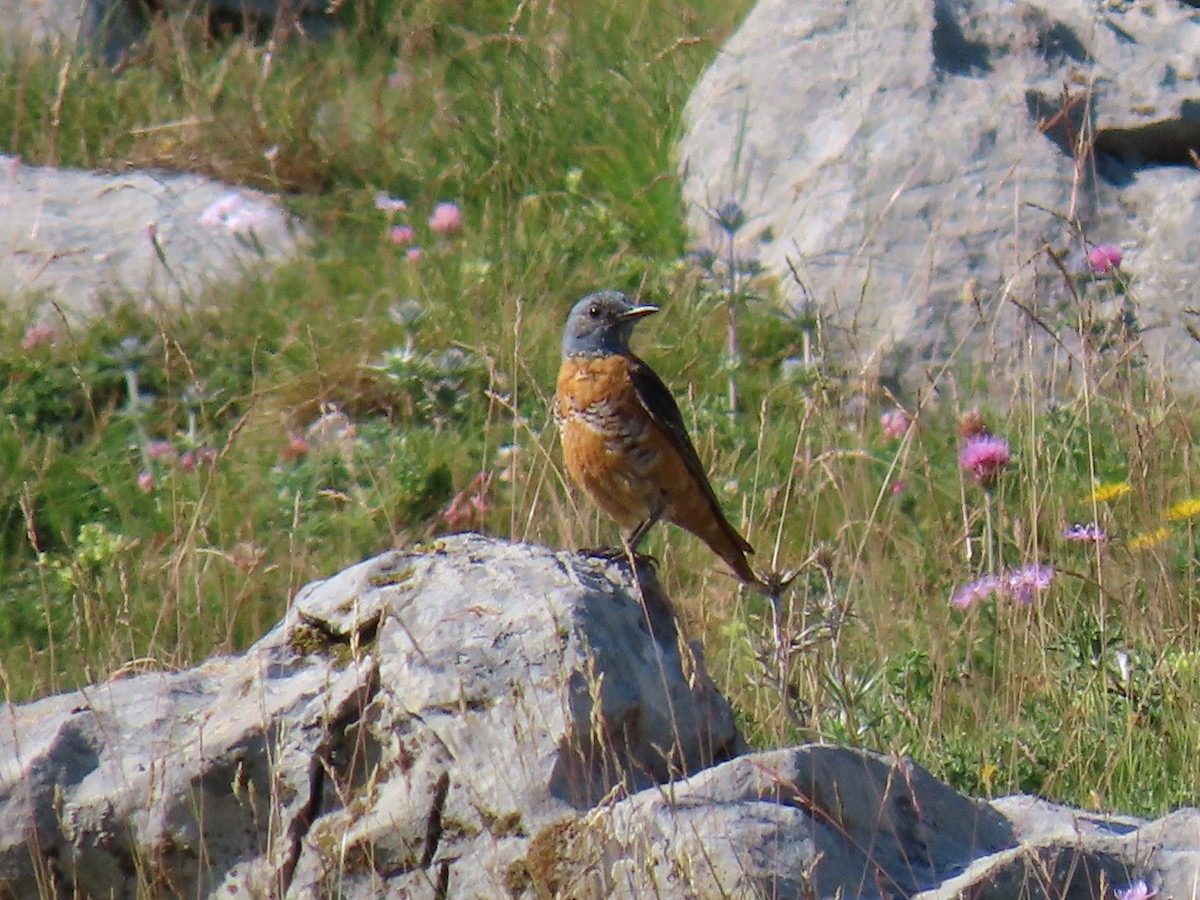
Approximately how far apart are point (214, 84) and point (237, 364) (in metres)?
2.20

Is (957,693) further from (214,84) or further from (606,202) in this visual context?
(214,84)

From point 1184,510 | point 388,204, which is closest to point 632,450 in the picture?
point 1184,510

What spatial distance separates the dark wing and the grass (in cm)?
20

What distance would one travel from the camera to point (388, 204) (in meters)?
7.46

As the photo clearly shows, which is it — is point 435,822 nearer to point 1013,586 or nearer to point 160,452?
point 1013,586

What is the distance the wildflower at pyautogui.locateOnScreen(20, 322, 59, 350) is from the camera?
6.37 m

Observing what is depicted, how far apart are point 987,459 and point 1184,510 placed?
55cm

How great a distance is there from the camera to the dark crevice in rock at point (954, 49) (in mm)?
7070

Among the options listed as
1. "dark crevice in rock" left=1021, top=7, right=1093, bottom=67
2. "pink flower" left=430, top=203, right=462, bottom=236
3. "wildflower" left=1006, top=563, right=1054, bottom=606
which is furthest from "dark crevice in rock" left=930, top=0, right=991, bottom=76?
"wildflower" left=1006, top=563, right=1054, bottom=606

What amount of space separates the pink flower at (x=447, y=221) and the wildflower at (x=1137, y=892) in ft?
16.0

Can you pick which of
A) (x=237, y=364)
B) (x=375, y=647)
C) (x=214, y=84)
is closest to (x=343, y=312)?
(x=237, y=364)

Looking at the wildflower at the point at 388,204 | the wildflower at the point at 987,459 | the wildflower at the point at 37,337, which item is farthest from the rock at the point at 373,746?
the wildflower at the point at 388,204

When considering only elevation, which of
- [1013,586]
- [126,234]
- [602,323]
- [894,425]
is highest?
[602,323]

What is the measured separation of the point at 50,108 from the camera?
25.8 feet
